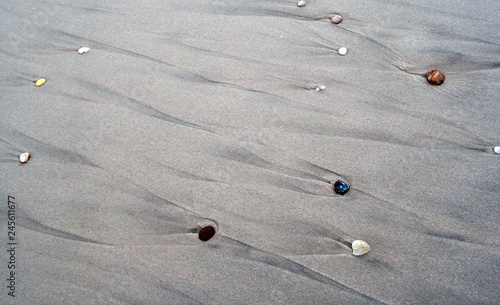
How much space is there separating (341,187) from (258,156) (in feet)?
1.47

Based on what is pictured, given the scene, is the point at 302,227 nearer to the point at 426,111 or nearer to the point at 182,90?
the point at 426,111

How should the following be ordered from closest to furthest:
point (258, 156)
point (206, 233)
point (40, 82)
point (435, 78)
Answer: point (206, 233)
point (258, 156)
point (435, 78)
point (40, 82)

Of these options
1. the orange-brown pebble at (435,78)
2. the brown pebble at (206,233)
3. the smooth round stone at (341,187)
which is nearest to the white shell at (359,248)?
the smooth round stone at (341,187)

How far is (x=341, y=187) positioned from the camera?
5.24 ft

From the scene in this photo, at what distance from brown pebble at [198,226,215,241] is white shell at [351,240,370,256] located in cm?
62

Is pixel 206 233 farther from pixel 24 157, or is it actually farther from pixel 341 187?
pixel 24 157

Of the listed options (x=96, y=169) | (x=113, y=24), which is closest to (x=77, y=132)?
(x=96, y=169)

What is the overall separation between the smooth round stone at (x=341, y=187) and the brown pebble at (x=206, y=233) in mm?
606

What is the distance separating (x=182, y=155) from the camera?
1.83 meters

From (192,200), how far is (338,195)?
699 mm

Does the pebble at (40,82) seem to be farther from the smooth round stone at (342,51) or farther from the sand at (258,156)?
the smooth round stone at (342,51)

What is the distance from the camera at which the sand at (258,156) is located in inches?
55.9

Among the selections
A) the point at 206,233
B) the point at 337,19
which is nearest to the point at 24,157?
the point at 206,233

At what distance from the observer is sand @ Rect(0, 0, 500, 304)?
1421 mm
